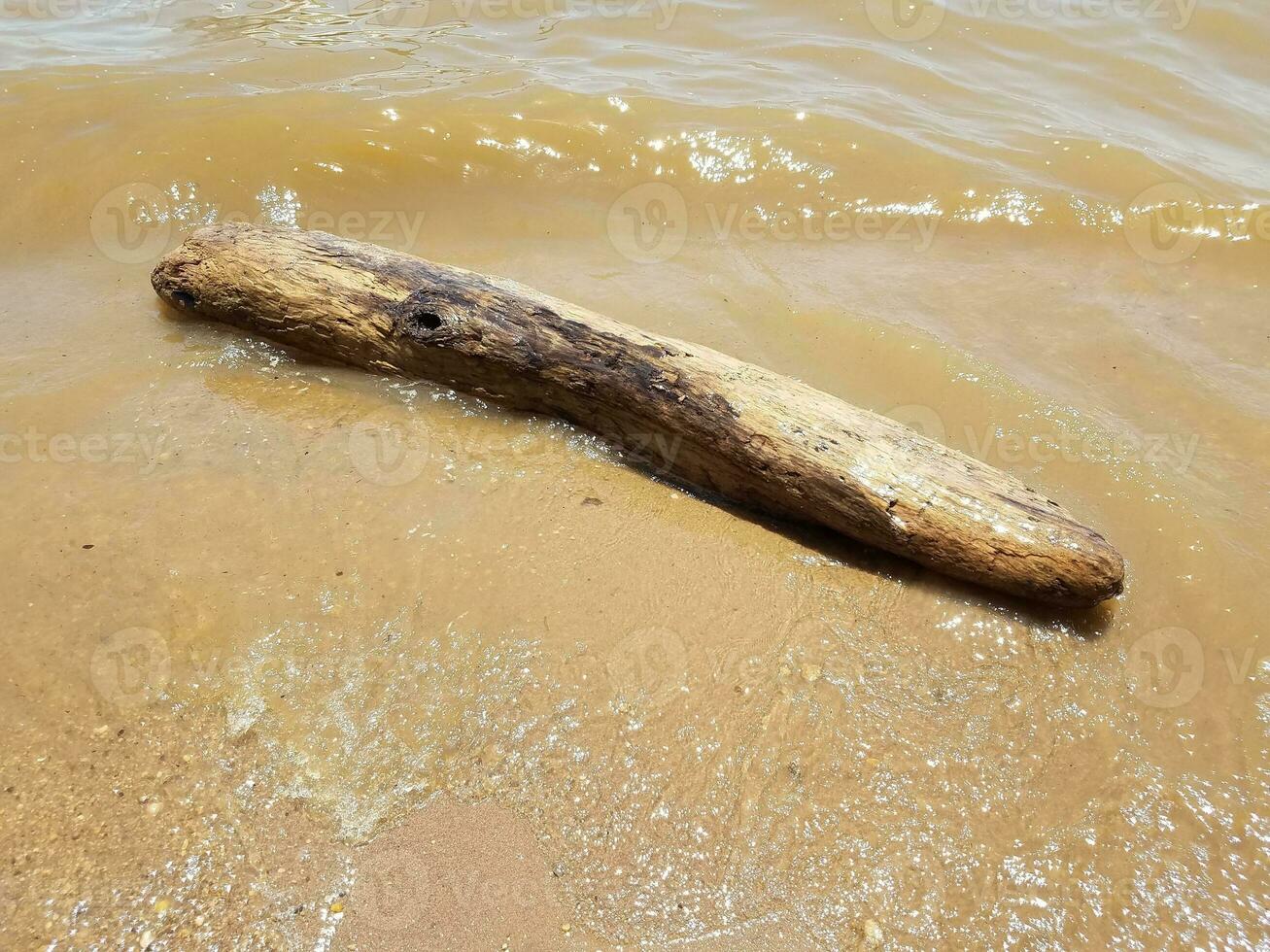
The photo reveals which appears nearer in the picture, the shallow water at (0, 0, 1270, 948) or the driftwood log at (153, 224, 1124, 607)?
the shallow water at (0, 0, 1270, 948)

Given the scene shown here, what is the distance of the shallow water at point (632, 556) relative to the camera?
2.39 meters

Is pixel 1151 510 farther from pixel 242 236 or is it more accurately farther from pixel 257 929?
pixel 242 236

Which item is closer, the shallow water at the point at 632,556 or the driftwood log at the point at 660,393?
the shallow water at the point at 632,556

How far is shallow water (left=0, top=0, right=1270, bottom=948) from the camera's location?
2.39 m

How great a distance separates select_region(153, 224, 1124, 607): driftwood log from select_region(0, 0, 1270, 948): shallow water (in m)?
0.19

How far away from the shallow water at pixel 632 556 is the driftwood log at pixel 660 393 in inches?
7.4

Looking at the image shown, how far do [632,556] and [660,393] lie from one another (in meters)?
0.71

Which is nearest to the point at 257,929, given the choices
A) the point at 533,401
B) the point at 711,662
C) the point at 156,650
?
the point at 156,650

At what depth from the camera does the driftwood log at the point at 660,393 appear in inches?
120

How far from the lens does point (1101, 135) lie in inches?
245

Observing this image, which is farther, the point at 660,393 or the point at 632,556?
the point at 660,393

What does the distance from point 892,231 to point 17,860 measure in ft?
18.5

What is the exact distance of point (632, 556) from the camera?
10.7 ft

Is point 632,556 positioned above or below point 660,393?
below
